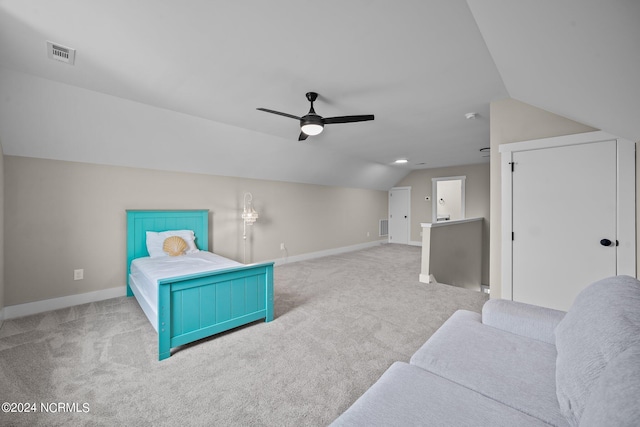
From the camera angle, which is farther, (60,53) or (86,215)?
(86,215)

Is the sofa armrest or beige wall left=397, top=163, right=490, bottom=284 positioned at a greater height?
beige wall left=397, top=163, right=490, bottom=284

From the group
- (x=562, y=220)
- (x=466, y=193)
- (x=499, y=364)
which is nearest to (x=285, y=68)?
(x=499, y=364)

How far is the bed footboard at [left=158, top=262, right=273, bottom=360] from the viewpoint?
220 centimetres

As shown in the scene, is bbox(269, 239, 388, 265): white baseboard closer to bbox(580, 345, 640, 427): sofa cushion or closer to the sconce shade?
the sconce shade

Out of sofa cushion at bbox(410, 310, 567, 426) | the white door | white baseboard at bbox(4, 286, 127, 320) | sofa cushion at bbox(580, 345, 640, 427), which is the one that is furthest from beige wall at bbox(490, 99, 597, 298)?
the white door

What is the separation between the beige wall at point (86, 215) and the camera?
120 inches

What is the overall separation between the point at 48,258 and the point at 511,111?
5.74 metres

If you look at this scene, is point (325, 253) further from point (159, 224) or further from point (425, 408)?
point (425, 408)

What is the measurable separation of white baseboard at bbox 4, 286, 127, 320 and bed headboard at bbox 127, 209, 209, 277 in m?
0.40

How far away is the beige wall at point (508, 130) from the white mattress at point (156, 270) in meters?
3.02

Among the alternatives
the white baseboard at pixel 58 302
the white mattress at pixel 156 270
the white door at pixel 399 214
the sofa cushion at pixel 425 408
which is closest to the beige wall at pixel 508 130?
the sofa cushion at pixel 425 408

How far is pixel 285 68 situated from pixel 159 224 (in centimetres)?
303

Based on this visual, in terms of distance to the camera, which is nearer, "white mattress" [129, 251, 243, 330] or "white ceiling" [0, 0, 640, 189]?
"white ceiling" [0, 0, 640, 189]

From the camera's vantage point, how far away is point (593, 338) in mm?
992
